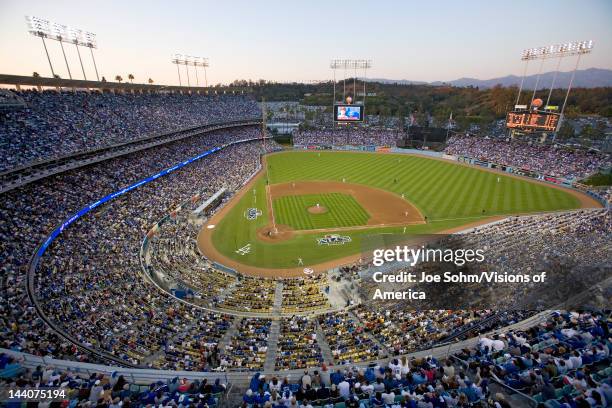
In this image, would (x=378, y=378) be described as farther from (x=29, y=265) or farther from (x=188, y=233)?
(x=188, y=233)

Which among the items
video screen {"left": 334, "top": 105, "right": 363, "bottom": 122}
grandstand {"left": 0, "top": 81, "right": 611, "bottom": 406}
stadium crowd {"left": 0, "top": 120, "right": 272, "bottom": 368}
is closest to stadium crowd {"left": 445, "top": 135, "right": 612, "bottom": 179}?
video screen {"left": 334, "top": 105, "right": 363, "bottom": 122}

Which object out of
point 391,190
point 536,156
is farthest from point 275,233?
point 536,156

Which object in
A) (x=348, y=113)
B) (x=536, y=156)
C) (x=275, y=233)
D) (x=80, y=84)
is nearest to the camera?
(x=275, y=233)

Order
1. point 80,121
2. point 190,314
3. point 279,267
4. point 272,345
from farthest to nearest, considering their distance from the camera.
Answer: point 80,121 < point 279,267 < point 190,314 < point 272,345

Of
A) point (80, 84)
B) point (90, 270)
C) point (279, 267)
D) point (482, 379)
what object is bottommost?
point (279, 267)

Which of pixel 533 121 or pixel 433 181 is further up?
pixel 533 121

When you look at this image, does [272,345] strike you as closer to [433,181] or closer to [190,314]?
[190,314]

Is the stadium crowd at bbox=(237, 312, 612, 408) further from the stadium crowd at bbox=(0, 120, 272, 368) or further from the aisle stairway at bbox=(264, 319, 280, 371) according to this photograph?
the stadium crowd at bbox=(0, 120, 272, 368)
